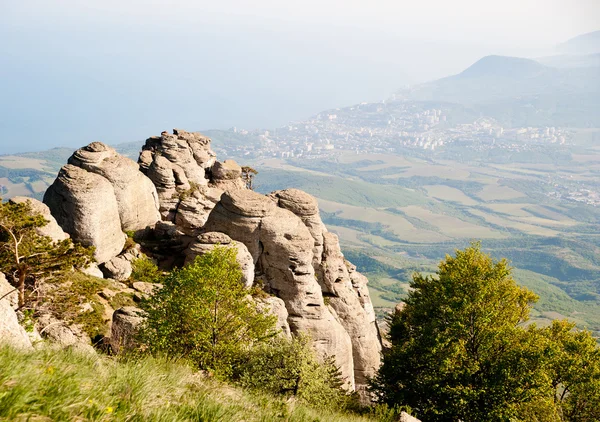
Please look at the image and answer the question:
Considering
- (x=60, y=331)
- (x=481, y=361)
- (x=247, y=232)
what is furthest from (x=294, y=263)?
(x=60, y=331)

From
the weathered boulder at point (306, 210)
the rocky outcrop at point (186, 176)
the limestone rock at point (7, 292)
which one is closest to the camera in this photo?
the limestone rock at point (7, 292)

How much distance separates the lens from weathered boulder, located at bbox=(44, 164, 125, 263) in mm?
43812

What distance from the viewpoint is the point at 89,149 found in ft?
167

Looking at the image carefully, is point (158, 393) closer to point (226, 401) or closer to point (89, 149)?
point (226, 401)

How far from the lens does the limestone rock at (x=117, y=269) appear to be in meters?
44.7

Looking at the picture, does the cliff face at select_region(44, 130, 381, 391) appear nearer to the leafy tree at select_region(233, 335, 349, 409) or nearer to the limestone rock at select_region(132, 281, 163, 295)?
Result: the limestone rock at select_region(132, 281, 163, 295)

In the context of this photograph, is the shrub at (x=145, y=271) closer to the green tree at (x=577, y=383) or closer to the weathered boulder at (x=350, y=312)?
the weathered boulder at (x=350, y=312)

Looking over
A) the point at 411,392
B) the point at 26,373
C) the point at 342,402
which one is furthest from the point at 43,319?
the point at 411,392

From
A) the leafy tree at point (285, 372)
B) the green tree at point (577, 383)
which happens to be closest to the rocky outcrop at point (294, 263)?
the leafy tree at point (285, 372)

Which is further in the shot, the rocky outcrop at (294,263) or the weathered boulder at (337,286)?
the weathered boulder at (337,286)

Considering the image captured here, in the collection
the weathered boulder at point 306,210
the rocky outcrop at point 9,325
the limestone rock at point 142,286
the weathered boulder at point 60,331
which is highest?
the rocky outcrop at point 9,325

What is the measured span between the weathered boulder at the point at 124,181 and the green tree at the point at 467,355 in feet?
101

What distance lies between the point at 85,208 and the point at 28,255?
17782 mm

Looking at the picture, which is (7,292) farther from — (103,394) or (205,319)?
(103,394)
